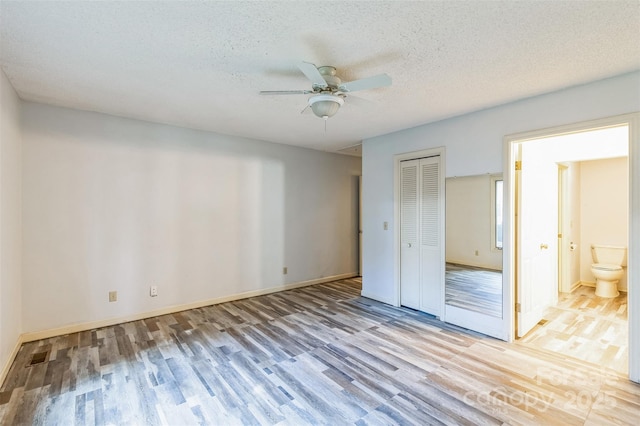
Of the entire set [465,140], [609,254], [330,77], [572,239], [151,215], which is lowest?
[609,254]

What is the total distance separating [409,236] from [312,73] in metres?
2.77

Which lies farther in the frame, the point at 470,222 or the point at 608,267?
the point at 608,267

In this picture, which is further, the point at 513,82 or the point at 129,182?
the point at 129,182

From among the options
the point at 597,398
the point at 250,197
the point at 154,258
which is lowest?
the point at 597,398

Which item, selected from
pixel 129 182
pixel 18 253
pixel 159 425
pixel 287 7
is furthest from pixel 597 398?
pixel 18 253

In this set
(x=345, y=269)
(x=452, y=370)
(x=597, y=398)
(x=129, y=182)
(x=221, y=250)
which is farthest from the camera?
(x=345, y=269)

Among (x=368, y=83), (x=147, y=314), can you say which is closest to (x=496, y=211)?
(x=368, y=83)

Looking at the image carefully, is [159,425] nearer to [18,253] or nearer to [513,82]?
[18,253]

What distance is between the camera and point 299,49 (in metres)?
2.03

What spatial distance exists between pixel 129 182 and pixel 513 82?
4.23 meters

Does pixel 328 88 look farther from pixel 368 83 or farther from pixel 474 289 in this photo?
pixel 474 289

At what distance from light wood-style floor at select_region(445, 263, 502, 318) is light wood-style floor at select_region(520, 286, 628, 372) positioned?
1.48 ft

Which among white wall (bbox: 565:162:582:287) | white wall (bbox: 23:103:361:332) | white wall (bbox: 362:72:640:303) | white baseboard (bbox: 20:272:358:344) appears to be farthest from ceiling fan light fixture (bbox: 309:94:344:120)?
white wall (bbox: 565:162:582:287)

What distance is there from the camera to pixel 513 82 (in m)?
2.54
